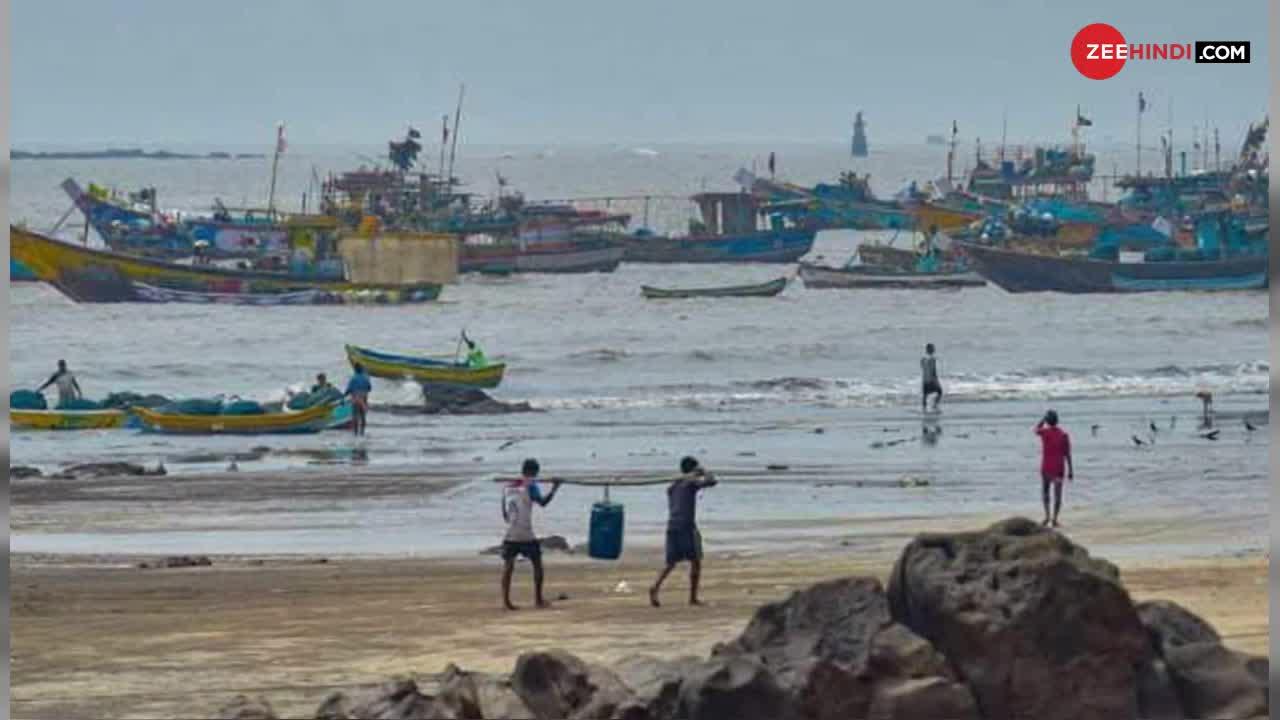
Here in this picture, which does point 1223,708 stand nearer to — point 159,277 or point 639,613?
point 639,613

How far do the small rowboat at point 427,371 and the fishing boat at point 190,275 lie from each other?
25812 mm

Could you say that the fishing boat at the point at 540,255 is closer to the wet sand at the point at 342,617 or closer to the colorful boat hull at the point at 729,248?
the colorful boat hull at the point at 729,248

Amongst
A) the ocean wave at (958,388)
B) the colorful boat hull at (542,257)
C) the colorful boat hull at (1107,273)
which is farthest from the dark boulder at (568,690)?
the colorful boat hull at (542,257)

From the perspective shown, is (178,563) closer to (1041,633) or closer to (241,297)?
(1041,633)

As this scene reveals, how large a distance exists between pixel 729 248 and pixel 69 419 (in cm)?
5736

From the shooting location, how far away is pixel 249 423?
36.0 metres

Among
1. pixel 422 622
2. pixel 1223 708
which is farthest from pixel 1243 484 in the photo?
pixel 1223 708

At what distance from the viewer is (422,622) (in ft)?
54.9

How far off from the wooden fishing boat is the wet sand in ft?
190

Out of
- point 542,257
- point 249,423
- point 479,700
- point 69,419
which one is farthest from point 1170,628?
point 542,257

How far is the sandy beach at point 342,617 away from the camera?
47.4 ft

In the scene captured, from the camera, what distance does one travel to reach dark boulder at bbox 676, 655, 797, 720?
12211mm

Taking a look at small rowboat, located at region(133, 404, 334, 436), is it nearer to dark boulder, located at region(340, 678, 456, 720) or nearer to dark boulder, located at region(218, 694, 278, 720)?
dark boulder, located at region(218, 694, 278, 720)

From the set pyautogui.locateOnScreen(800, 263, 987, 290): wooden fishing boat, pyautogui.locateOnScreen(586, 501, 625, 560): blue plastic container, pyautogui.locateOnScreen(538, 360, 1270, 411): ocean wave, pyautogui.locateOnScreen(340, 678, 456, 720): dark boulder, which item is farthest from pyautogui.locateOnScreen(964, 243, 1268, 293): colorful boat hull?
pyautogui.locateOnScreen(340, 678, 456, 720): dark boulder
